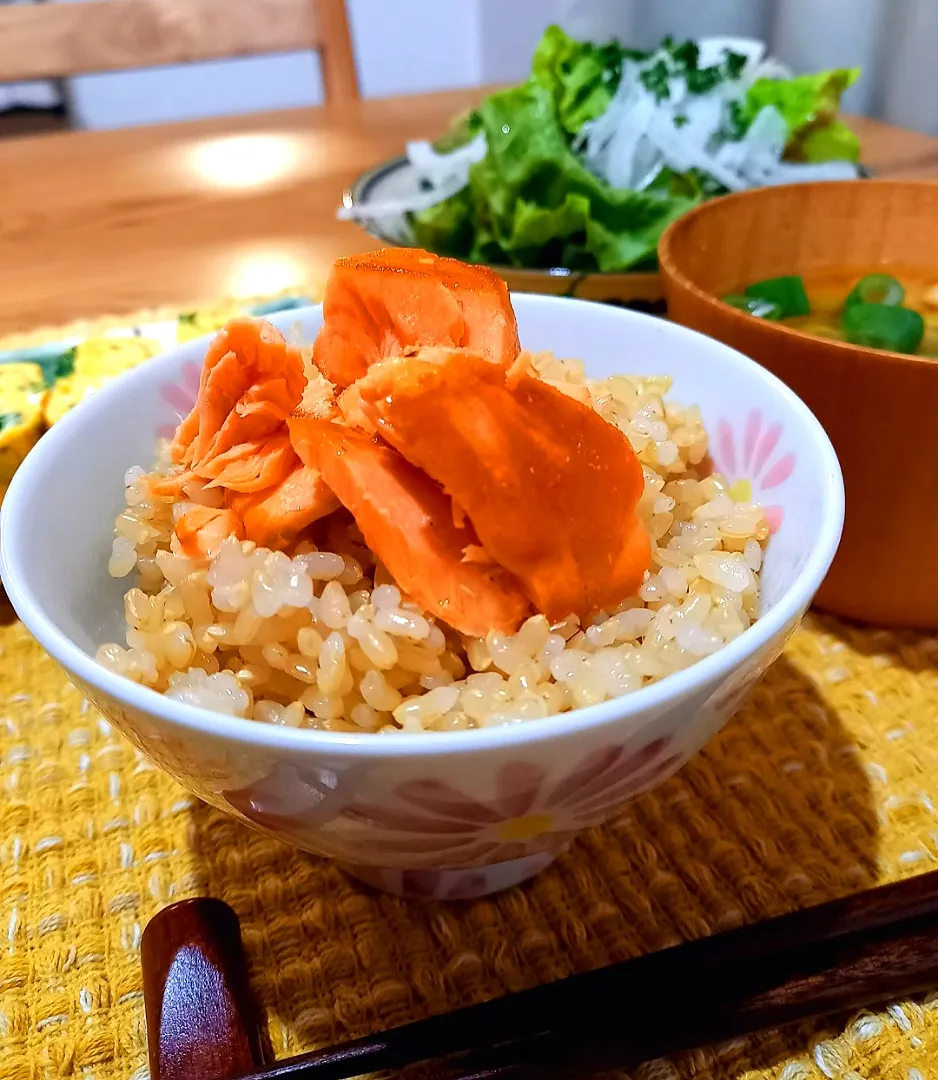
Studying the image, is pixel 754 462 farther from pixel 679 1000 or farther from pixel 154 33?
pixel 154 33

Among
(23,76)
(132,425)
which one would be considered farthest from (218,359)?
(23,76)

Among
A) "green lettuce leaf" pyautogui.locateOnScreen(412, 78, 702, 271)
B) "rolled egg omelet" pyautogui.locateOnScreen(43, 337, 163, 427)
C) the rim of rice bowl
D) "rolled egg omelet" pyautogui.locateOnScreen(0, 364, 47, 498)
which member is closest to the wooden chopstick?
the rim of rice bowl

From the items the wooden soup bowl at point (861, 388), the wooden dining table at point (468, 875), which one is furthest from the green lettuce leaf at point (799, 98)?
the wooden dining table at point (468, 875)

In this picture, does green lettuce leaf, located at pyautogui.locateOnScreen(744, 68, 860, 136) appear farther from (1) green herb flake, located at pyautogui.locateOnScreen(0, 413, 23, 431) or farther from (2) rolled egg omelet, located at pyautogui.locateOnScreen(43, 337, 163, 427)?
(1) green herb flake, located at pyautogui.locateOnScreen(0, 413, 23, 431)

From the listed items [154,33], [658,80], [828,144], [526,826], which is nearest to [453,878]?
[526,826]

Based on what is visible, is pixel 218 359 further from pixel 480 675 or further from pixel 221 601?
pixel 480 675
